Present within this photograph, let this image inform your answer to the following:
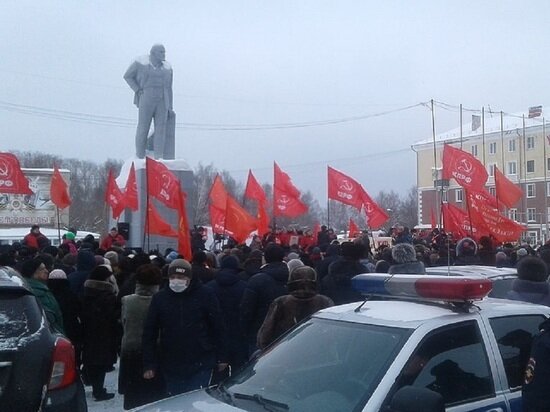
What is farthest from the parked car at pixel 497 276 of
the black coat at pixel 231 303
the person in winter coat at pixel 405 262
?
the black coat at pixel 231 303

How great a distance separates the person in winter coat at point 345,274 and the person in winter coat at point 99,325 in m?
2.44

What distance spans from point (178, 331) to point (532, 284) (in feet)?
11.2

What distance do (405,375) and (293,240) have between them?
1459cm

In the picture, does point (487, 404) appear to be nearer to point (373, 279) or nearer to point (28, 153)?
point (373, 279)

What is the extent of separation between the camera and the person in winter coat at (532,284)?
7.69m

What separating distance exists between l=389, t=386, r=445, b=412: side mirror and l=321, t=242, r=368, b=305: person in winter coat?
16.3ft

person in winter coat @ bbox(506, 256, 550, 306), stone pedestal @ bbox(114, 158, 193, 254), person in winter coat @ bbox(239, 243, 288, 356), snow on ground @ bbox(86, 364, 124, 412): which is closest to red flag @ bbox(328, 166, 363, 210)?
stone pedestal @ bbox(114, 158, 193, 254)

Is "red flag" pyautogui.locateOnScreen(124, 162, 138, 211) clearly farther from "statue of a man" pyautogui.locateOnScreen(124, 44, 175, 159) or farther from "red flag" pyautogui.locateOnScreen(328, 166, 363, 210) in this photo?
"red flag" pyautogui.locateOnScreen(328, 166, 363, 210)

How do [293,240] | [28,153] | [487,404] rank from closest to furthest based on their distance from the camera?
1. [487,404]
2. [293,240]
3. [28,153]

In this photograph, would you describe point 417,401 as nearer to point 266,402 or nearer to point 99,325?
point 266,402

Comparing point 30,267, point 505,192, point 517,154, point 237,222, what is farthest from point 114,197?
point 517,154

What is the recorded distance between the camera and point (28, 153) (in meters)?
90.8

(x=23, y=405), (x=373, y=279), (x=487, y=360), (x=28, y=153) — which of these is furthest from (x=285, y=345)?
(x=28, y=153)

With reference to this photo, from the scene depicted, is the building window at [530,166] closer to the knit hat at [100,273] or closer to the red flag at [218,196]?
the red flag at [218,196]
